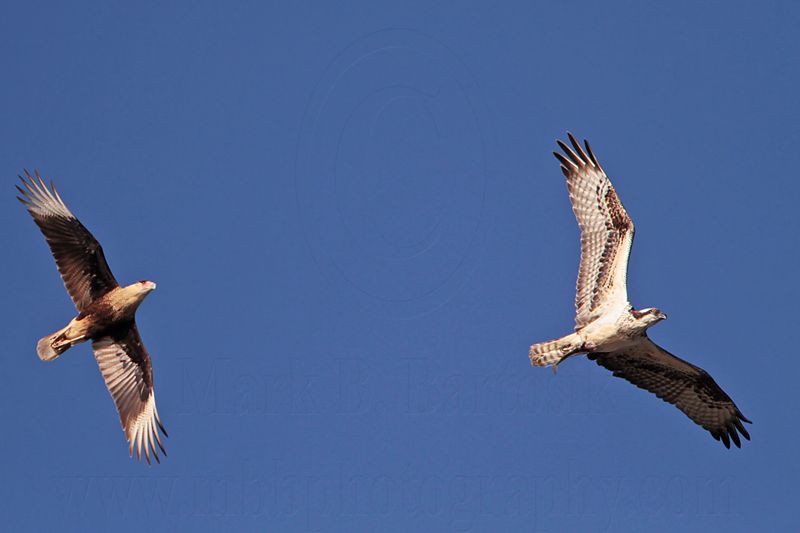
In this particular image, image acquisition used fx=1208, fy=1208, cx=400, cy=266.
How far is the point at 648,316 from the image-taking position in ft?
57.5

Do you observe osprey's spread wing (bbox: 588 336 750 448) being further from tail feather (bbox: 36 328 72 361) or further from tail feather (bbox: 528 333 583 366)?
tail feather (bbox: 36 328 72 361)

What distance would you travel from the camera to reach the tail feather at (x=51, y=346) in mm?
18094

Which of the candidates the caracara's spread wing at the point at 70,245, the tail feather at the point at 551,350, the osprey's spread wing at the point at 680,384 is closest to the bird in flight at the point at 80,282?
the caracara's spread wing at the point at 70,245

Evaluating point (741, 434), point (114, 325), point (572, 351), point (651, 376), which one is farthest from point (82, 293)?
point (741, 434)

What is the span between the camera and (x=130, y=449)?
62.1ft

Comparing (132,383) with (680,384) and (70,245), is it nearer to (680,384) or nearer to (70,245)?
(70,245)

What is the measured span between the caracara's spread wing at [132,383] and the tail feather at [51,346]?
2.87ft

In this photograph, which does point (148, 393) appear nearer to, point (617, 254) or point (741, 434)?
point (617, 254)

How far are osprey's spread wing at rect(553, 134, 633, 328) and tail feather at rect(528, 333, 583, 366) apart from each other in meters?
0.30

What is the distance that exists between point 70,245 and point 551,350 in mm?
7422

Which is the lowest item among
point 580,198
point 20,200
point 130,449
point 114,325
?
point 130,449

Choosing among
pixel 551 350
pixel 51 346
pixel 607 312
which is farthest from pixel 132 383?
pixel 607 312

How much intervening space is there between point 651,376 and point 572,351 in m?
1.96

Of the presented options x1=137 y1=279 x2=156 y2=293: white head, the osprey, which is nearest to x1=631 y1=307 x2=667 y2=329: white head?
the osprey
